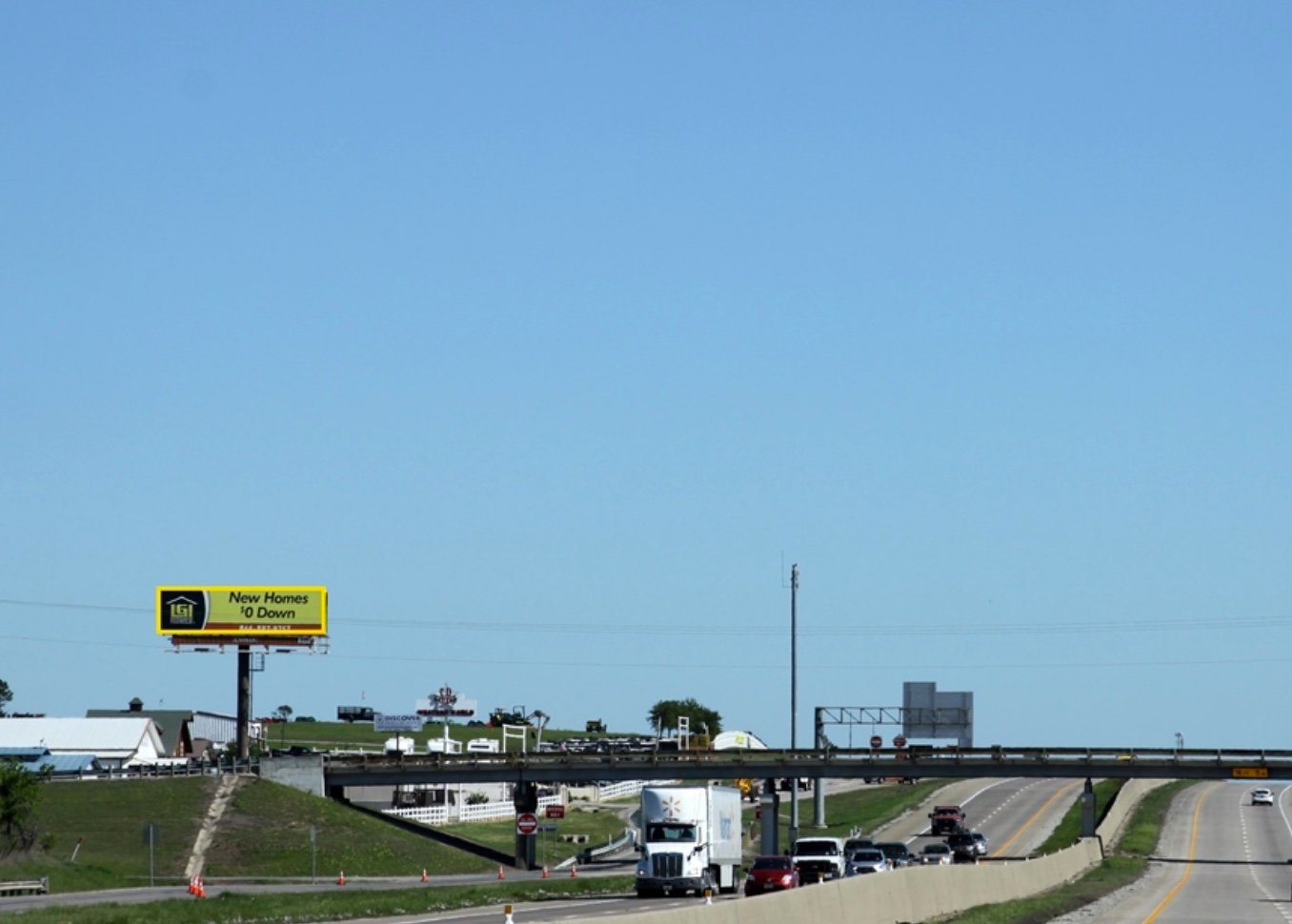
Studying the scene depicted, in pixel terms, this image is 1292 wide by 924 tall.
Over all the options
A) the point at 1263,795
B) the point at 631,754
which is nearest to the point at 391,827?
the point at 631,754

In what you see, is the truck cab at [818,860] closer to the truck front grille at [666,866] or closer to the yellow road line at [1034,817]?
the truck front grille at [666,866]

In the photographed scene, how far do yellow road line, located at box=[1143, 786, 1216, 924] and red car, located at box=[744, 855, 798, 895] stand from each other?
39.0 ft

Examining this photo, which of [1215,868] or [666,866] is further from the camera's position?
[1215,868]

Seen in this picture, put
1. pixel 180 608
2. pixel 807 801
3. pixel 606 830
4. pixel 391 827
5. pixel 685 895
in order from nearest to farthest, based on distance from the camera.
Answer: pixel 685 895 < pixel 391 827 < pixel 180 608 < pixel 606 830 < pixel 807 801

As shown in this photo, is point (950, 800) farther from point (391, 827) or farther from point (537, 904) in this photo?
point (537, 904)

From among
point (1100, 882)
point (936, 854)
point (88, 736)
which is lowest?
point (936, 854)

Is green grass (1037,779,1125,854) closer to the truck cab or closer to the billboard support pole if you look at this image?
the truck cab

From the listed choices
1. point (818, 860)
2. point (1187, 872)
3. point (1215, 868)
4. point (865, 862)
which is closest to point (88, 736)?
point (1215, 868)

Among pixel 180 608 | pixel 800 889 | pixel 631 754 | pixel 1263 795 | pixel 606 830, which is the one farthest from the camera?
pixel 1263 795

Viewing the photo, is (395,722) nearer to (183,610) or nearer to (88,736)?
(88,736)

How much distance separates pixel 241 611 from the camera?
124m

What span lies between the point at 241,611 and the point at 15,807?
1790 inches

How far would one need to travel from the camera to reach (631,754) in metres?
111

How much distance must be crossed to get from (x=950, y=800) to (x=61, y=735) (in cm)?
7018
